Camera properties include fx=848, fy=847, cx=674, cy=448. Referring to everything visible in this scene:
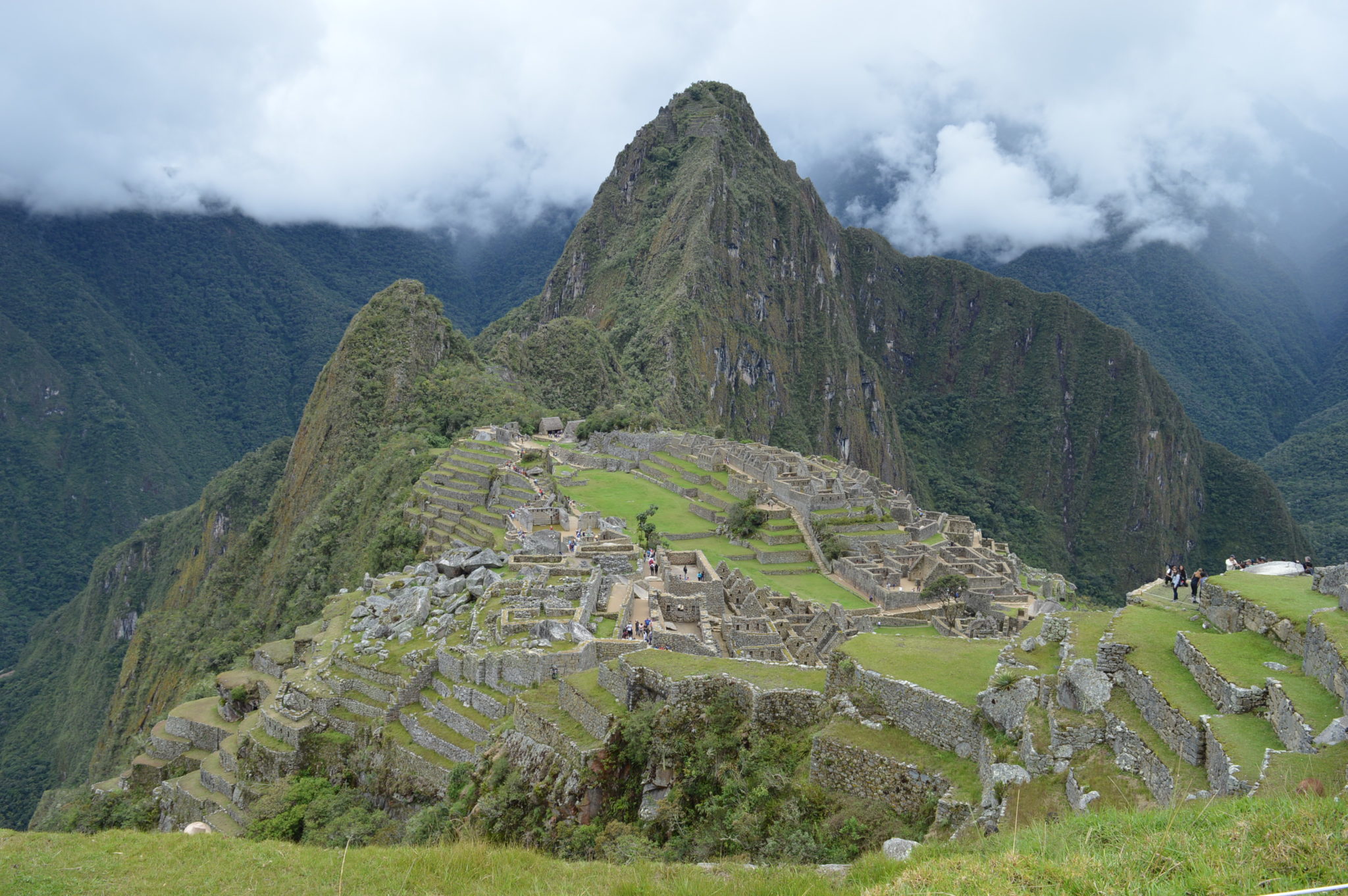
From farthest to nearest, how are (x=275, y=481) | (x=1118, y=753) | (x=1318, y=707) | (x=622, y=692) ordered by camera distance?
1. (x=275, y=481)
2. (x=622, y=692)
3. (x=1118, y=753)
4. (x=1318, y=707)

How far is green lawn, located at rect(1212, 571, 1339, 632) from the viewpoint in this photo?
31.2ft

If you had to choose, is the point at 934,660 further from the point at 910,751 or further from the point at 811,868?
the point at 811,868

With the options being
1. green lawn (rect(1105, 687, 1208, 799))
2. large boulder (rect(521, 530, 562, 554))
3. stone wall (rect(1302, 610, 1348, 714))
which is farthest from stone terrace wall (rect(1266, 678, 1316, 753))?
large boulder (rect(521, 530, 562, 554))

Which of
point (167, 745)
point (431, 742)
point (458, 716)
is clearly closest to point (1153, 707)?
point (458, 716)

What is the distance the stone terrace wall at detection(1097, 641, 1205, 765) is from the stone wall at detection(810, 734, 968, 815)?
2.31 m

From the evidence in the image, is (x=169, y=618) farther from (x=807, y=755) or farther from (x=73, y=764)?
(x=807, y=755)

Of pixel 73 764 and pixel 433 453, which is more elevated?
pixel 433 453

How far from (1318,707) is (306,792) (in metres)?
17.8

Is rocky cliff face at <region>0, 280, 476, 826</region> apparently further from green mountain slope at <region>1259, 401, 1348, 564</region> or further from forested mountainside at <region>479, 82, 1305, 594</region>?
green mountain slope at <region>1259, 401, 1348, 564</region>

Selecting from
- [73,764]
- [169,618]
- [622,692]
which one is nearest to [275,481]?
[169,618]

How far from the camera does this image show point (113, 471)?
16300 centimetres

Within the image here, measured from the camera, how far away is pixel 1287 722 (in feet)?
24.8

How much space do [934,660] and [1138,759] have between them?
3787 millimetres

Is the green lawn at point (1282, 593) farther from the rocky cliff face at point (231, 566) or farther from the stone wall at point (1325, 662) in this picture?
the rocky cliff face at point (231, 566)
